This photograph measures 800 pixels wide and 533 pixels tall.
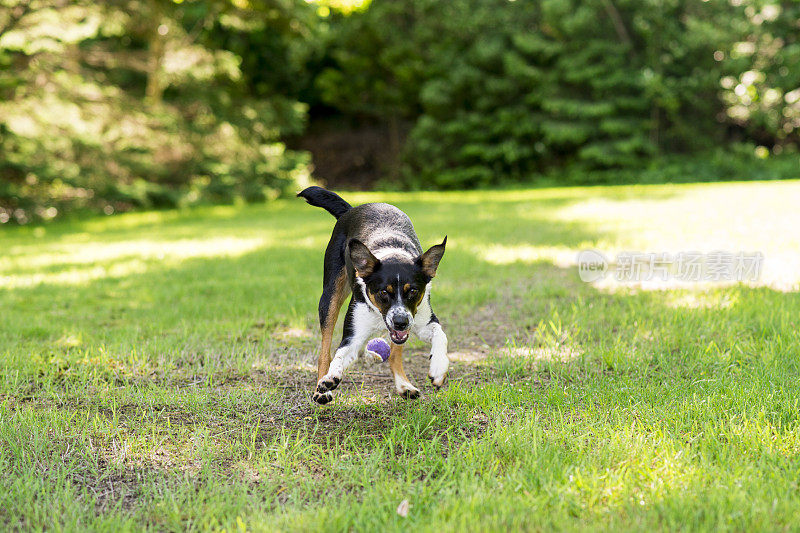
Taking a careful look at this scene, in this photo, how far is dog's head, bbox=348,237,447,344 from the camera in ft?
11.0

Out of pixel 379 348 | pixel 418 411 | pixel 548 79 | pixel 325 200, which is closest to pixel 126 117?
pixel 325 200

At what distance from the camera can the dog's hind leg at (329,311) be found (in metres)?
3.74

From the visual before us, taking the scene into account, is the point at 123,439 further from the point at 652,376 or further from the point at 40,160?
the point at 40,160

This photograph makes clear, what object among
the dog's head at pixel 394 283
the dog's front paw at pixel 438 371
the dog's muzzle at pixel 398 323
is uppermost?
the dog's head at pixel 394 283

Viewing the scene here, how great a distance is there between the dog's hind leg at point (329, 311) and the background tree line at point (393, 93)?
12.4 meters

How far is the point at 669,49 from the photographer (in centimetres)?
2409

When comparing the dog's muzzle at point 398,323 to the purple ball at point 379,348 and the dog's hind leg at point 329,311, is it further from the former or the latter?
the purple ball at point 379,348

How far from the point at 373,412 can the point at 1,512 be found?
1.73 metres

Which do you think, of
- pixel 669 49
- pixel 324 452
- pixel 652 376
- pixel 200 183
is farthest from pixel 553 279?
pixel 669 49

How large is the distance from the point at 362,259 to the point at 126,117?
50.0 ft

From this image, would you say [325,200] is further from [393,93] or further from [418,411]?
[393,93]

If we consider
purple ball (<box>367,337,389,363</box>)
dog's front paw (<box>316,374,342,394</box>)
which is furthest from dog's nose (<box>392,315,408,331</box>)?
purple ball (<box>367,337,389,363</box>)

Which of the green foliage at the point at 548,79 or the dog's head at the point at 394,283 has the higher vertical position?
the green foliage at the point at 548,79

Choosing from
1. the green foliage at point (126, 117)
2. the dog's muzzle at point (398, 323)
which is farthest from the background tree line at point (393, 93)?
the dog's muzzle at point (398, 323)
